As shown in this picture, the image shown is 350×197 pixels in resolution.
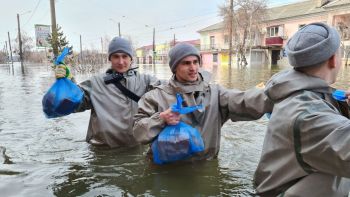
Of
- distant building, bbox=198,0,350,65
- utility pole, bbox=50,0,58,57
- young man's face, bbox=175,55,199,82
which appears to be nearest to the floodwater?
young man's face, bbox=175,55,199,82

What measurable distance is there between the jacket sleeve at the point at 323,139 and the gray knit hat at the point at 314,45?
27cm

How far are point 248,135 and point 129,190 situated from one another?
3116mm

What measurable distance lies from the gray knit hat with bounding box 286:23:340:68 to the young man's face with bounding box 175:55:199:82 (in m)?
1.49

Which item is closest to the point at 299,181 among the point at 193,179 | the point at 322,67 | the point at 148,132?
the point at 322,67

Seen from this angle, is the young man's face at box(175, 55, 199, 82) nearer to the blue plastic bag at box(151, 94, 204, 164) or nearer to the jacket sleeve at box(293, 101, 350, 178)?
the blue plastic bag at box(151, 94, 204, 164)

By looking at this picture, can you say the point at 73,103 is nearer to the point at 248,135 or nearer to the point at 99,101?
the point at 99,101

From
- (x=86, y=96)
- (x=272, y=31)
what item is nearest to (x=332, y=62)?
(x=86, y=96)

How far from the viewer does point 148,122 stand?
129 inches

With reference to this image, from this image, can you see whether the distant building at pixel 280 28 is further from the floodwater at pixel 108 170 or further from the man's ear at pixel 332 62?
the man's ear at pixel 332 62

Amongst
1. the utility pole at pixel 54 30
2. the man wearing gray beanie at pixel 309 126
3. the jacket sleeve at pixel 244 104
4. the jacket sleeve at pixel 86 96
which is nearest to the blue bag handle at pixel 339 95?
the man wearing gray beanie at pixel 309 126

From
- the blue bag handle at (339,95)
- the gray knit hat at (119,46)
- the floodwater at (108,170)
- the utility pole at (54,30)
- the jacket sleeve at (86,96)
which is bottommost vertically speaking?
the floodwater at (108,170)

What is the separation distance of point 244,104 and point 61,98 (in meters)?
2.17

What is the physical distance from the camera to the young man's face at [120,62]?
4.80m

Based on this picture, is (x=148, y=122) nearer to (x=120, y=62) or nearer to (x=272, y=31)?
(x=120, y=62)
